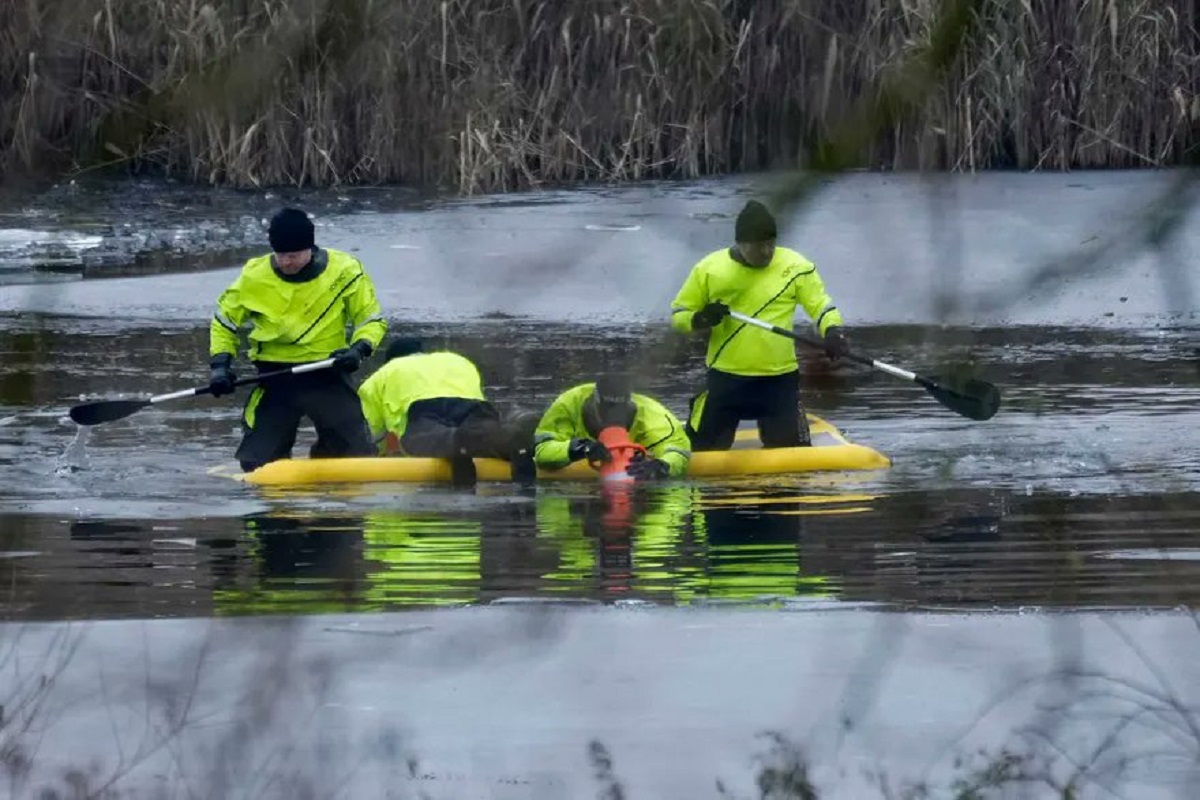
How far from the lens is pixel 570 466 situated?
12.2m

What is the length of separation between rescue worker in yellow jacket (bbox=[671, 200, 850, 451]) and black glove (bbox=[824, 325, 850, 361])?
0.01 m

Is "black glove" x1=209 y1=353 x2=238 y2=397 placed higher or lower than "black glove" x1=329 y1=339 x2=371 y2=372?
lower

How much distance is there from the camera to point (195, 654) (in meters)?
7.66

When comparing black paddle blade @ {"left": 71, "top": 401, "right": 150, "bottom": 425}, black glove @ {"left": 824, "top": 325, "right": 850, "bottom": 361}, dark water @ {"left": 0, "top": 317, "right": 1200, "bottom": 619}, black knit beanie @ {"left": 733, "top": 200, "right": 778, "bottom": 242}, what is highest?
black knit beanie @ {"left": 733, "top": 200, "right": 778, "bottom": 242}

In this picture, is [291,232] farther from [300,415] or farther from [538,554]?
[538,554]

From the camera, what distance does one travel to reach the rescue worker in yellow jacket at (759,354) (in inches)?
471

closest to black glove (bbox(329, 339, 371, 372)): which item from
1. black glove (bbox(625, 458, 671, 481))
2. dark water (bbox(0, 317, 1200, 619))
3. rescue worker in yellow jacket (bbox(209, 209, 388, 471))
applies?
rescue worker in yellow jacket (bbox(209, 209, 388, 471))

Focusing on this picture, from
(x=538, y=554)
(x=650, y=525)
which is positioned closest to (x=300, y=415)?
(x=650, y=525)

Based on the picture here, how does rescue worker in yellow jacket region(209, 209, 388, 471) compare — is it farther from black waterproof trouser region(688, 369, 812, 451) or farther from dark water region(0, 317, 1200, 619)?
black waterproof trouser region(688, 369, 812, 451)

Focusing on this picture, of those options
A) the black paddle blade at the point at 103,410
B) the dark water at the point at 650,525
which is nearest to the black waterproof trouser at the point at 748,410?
the dark water at the point at 650,525

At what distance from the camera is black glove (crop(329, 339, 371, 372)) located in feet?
39.1

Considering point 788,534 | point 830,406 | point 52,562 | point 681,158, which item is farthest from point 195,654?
point 830,406

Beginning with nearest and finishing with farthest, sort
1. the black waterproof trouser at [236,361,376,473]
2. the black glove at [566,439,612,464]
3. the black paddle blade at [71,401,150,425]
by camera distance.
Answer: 1. the black glove at [566,439,612,464]
2. the black waterproof trouser at [236,361,376,473]
3. the black paddle blade at [71,401,150,425]

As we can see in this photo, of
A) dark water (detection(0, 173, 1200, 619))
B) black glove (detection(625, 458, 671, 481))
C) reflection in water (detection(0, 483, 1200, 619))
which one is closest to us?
dark water (detection(0, 173, 1200, 619))
